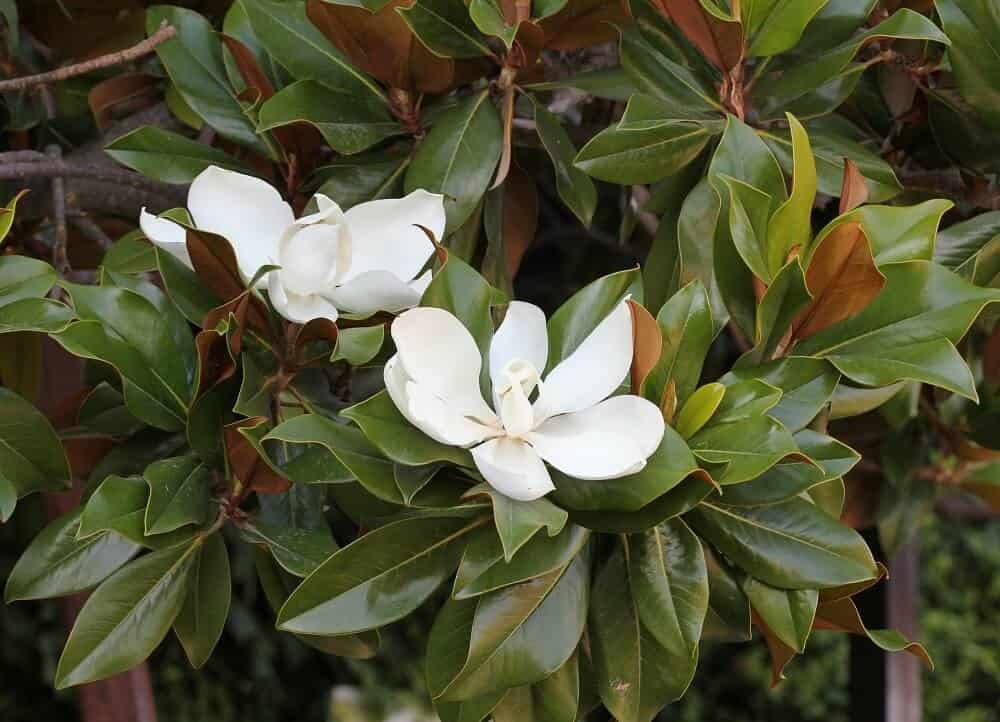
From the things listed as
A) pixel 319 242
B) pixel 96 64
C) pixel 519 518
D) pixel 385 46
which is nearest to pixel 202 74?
pixel 96 64

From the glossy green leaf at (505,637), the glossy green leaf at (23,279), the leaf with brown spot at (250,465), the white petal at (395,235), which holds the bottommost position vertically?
the glossy green leaf at (505,637)

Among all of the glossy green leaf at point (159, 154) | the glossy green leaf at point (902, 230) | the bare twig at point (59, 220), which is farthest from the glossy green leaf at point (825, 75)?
the bare twig at point (59, 220)

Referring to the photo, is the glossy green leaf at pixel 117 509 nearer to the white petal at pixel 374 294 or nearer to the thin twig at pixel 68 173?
the white petal at pixel 374 294

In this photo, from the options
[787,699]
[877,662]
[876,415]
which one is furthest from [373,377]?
[787,699]

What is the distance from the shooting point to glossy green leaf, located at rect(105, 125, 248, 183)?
32.9 inches

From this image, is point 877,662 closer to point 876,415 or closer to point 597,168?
point 876,415

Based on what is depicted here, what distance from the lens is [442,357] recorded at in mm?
625

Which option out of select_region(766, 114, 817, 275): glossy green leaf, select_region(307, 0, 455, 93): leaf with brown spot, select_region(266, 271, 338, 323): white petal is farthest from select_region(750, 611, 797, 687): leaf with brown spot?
select_region(307, 0, 455, 93): leaf with brown spot

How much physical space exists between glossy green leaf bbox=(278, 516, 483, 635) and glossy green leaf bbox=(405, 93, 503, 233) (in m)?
0.22

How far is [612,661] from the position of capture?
27.2 inches

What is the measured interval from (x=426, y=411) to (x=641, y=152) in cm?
28

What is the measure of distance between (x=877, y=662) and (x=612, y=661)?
2.98 ft

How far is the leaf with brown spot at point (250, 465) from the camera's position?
0.69 m

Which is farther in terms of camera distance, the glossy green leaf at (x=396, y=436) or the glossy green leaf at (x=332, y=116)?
the glossy green leaf at (x=332, y=116)
